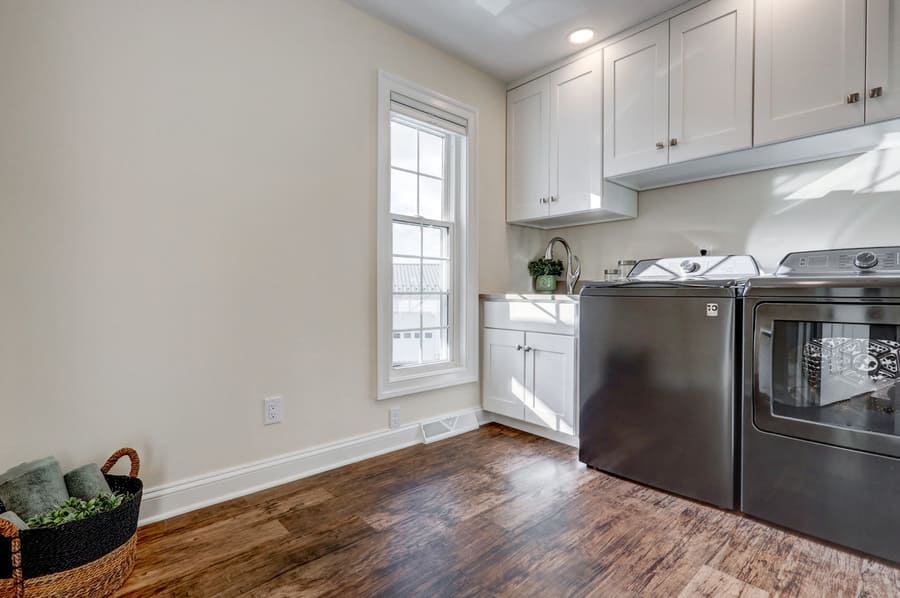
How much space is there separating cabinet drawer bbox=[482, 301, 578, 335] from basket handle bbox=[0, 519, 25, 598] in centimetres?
238

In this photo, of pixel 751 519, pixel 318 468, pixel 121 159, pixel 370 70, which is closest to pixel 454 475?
pixel 318 468

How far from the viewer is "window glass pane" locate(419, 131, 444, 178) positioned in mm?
2877

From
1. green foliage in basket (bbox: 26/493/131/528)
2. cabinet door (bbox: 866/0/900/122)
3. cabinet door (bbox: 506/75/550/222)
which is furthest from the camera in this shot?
cabinet door (bbox: 506/75/550/222)

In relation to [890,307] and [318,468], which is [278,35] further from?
[890,307]

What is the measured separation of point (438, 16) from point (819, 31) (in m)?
1.81

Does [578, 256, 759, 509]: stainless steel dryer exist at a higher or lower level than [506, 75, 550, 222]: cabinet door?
lower

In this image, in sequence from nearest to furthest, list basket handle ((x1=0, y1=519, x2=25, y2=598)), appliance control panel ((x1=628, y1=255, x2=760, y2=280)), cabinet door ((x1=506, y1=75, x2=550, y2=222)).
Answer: basket handle ((x1=0, y1=519, x2=25, y2=598)) → appliance control panel ((x1=628, y1=255, x2=760, y2=280)) → cabinet door ((x1=506, y1=75, x2=550, y2=222))

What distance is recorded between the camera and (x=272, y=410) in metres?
2.16

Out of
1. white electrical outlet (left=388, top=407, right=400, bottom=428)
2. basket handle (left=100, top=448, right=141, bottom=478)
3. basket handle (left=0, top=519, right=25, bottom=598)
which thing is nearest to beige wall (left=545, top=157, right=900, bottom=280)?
white electrical outlet (left=388, top=407, right=400, bottom=428)

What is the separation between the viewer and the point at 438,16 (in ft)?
8.17

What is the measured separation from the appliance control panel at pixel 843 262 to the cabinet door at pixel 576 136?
104 centimetres

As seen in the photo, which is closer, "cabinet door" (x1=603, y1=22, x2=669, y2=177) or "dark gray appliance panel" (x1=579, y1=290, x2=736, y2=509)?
"dark gray appliance panel" (x1=579, y1=290, x2=736, y2=509)

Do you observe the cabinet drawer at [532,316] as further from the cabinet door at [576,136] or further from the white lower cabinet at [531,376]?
the cabinet door at [576,136]

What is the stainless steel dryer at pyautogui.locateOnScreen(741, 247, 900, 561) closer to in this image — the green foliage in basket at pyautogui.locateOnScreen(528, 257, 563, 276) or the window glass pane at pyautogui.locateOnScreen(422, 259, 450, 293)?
the green foliage in basket at pyautogui.locateOnScreen(528, 257, 563, 276)
